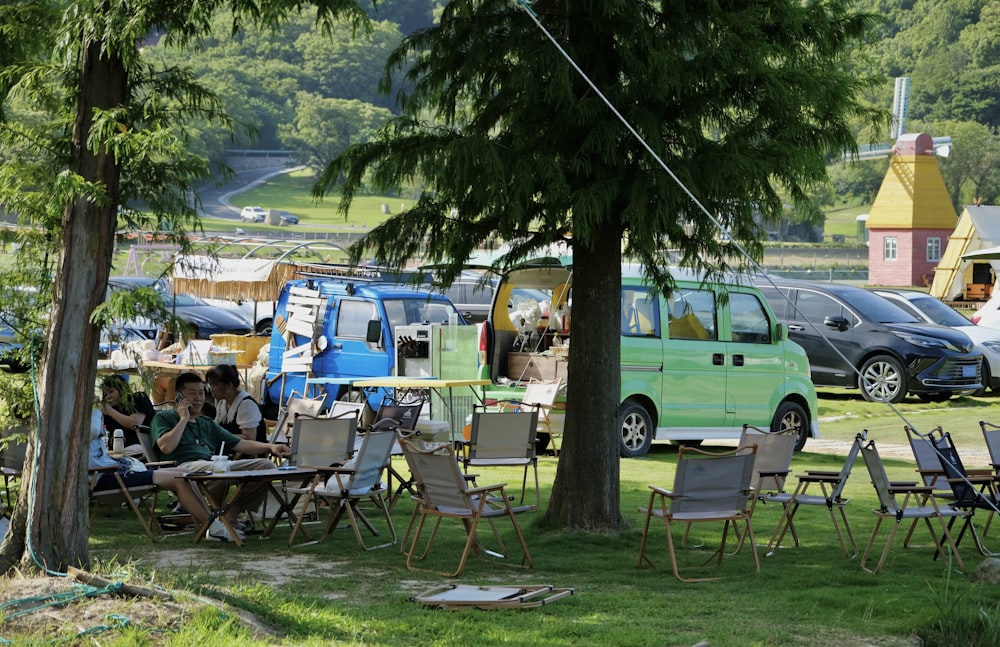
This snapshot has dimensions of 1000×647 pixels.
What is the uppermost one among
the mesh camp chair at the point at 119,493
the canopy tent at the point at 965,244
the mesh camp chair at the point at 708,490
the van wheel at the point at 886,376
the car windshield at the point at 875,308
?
the canopy tent at the point at 965,244

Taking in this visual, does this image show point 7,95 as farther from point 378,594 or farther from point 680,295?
point 680,295

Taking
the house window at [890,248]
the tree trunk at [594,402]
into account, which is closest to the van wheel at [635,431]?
the tree trunk at [594,402]

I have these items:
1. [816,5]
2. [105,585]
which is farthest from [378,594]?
[816,5]

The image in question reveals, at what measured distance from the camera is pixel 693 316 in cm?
1470

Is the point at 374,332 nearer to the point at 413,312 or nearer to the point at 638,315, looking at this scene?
the point at 413,312

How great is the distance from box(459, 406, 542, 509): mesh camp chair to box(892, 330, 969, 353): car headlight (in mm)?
10571

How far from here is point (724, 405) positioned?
14.7 m

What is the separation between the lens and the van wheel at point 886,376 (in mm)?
19688

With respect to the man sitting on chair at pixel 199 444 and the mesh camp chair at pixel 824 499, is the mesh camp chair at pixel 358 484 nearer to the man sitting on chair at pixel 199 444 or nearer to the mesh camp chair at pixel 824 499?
the man sitting on chair at pixel 199 444

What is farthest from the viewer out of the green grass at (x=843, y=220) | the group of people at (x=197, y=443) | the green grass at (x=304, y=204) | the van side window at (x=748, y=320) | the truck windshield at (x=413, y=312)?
the green grass at (x=843, y=220)

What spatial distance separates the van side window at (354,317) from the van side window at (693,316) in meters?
3.80

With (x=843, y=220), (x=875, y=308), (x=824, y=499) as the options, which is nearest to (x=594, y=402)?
(x=824, y=499)

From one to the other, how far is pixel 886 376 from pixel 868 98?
88.8 meters

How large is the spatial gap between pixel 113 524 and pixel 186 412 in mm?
1089
